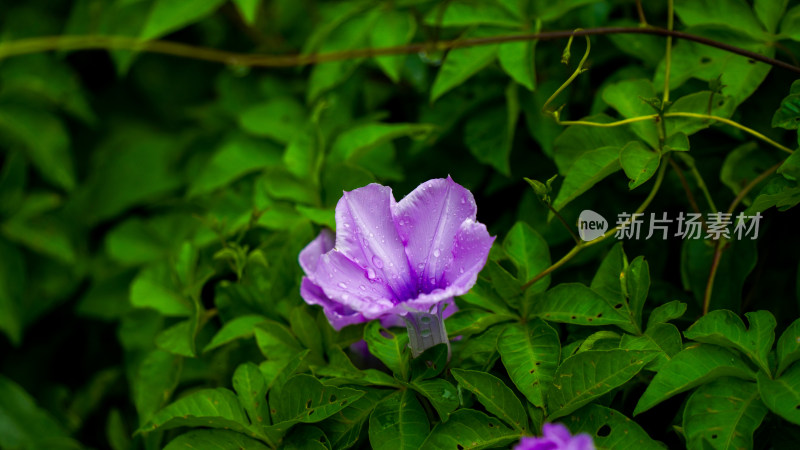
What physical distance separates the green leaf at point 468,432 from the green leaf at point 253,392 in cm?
28

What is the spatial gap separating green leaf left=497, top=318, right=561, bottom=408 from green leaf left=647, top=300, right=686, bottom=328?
16 centimetres

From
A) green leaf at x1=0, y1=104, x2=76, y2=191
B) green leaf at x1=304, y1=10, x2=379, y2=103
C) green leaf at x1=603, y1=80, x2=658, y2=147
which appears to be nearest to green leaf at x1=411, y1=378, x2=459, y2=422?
green leaf at x1=603, y1=80, x2=658, y2=147

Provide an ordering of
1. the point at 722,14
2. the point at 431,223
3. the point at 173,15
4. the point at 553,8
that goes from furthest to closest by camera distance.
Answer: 1. the point at 173,15
2. the point at 553,8
3. the point at 722,14
4. the point at 431,223

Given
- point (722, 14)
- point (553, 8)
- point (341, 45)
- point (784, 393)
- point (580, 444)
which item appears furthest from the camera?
point (341, 45)

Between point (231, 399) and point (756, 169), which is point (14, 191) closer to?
point (231, 399)

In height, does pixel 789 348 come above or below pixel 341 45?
below

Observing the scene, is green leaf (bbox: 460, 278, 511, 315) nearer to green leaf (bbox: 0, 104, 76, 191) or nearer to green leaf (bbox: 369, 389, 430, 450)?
green leaf (bbox: 369, 389, 430, 450)

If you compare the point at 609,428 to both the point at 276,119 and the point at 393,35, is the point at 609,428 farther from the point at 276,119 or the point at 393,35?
the point at 276,119

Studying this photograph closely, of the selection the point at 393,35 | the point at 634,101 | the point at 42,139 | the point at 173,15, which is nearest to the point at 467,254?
the point at 634,101

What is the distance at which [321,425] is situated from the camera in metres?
1.12

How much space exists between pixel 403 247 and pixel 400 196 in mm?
604

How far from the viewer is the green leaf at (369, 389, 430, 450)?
1.02 meters

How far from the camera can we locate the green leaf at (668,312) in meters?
1.06

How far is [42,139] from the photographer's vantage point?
7.13 feet
